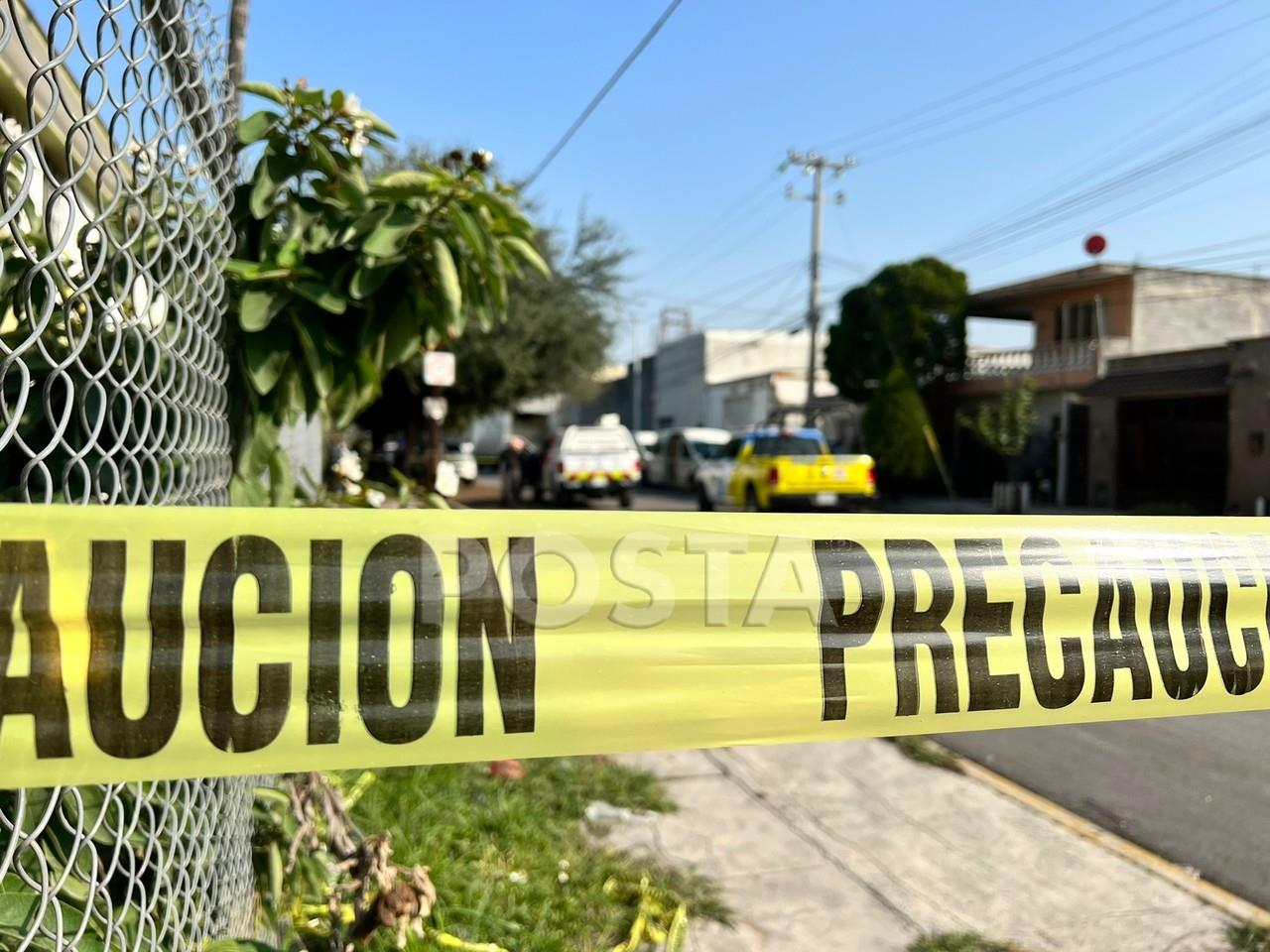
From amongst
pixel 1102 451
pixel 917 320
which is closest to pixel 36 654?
pixel 1102 451

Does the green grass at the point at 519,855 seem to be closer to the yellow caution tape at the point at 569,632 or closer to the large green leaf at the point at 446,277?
the yellow caution tape at the point at 569,632

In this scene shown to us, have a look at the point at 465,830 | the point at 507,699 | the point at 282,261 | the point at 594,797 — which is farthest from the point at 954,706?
the point at 594,797

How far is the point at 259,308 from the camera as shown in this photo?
244 centimetres

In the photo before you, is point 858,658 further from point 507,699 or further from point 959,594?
point 507,699

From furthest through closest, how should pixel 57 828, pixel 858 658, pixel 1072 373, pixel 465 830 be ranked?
pixel 1072 373
pixel 465 830
pixel 858 658
pixel 57 828

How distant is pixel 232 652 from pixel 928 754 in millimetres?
4655

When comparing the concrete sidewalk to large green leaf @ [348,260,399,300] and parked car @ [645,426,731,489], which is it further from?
parked car @ [645,426,731,489]

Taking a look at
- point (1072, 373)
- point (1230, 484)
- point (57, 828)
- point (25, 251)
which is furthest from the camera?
point (1072, 373)

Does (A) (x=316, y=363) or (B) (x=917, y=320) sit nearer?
(A) (x=316, y=363)

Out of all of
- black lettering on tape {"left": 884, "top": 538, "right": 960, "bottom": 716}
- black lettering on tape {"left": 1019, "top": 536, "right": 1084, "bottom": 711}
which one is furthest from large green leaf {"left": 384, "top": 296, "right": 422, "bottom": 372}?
black lettering on tape {"left": 1019, "top": 536, "right": 1084, "bottom": 711}

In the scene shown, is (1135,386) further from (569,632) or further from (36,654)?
(36,654)

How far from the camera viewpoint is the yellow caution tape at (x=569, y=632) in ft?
4.30

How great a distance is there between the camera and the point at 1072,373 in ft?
78.8

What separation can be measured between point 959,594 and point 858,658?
244 millimetres
